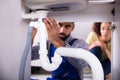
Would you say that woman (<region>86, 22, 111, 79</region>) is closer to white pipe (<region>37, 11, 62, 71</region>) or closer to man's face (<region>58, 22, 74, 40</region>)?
man's face (<region>58, 22, 74, 40</region>)

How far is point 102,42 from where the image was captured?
112 cm

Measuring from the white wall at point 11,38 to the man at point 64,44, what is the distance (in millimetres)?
210

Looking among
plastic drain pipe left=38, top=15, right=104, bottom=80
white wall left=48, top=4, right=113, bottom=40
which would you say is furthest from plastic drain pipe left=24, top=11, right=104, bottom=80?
white wall left=48, top=4, right=113, bottom=40

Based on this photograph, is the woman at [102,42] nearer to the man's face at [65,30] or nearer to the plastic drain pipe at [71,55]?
the man's face at [65,30]

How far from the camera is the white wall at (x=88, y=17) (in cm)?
114

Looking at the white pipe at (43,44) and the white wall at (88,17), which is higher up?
the white wall at (88,17)

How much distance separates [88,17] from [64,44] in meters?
0.23

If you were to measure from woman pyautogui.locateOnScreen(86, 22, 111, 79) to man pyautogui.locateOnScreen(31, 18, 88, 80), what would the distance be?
5cm

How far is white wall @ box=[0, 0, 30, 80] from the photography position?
4.17ft

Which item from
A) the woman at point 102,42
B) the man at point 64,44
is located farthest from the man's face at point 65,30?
the woman at point 102,42

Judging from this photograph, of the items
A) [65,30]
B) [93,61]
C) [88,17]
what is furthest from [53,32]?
[93,61]

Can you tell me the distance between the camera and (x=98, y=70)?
84cm

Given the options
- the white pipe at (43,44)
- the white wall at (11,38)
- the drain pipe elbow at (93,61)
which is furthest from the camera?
the white wall at (11,38)

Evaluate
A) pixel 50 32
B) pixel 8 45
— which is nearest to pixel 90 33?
pixel 50 32
